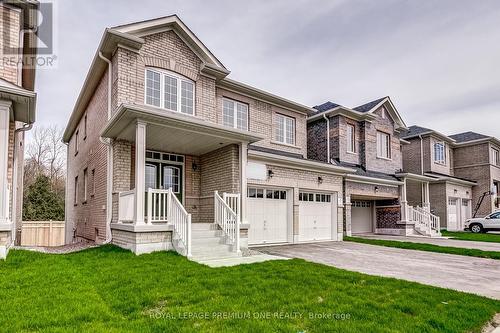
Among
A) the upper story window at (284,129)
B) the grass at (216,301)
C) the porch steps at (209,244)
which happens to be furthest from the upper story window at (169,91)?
the grass at (216,301)

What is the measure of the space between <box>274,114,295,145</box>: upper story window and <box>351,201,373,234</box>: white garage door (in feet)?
19.8

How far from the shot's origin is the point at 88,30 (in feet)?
46.2

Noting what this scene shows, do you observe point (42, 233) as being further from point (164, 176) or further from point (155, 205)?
point (155, 205)

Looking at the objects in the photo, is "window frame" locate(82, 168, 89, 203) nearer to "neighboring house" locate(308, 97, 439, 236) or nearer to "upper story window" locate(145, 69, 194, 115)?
"upper story window" locate(145, 69, 194, 115)

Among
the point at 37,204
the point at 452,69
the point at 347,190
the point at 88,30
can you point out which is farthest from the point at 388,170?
the point at 37,204

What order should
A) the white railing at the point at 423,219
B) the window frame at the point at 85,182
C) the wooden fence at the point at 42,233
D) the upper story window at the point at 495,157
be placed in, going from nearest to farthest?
the window frame at the point at 85,182 < the wooden fence at the point at 42,233 < the white railing at the point at 423,219 < the upper story window at the point at 495,157

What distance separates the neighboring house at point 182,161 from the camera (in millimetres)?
8609

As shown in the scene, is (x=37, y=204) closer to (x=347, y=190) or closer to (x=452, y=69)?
(x=347, y=190)

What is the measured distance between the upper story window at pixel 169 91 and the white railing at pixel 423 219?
13.9m

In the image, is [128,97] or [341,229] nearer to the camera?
[128,97]

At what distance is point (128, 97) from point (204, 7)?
4.23 m

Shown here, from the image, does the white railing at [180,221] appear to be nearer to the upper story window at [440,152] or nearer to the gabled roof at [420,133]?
the gabled roof at [420,133]

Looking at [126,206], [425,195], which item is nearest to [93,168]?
[126,206]

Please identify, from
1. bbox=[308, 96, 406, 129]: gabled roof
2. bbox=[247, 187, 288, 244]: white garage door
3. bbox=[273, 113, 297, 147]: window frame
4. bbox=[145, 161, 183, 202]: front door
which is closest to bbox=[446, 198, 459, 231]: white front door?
bbox=[308, 96, 406, 129]: gabled roof
